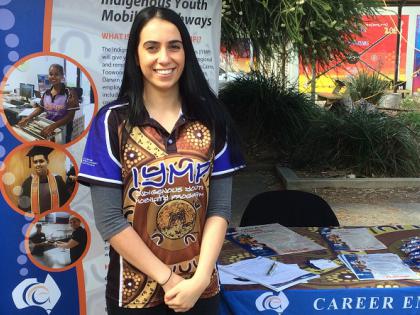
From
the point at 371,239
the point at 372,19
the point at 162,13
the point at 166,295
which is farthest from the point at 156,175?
the point at 372,19

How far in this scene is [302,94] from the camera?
942 cm

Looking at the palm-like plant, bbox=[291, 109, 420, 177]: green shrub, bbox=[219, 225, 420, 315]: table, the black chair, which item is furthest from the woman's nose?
bbox=[291, 109, 420, 177]: green shrub

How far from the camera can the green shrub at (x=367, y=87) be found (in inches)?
444

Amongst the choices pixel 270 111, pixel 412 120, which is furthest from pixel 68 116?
pixel 412 120

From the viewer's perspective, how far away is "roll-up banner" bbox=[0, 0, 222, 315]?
2.58 m

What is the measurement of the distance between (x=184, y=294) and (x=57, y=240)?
1.37 meters

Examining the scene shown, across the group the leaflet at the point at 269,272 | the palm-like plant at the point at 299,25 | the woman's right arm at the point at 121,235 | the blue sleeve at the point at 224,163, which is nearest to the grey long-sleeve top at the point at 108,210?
the woman's right arm at the point at 121,235

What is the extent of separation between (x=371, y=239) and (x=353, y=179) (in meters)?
4.49

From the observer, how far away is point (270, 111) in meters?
8.95

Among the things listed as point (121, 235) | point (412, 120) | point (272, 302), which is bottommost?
point (272, 302)

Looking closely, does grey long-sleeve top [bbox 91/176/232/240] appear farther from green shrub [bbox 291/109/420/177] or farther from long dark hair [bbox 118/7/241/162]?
green shrub [bbox 291/109/420/177]

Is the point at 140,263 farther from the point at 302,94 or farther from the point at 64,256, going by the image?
the point at 302,94

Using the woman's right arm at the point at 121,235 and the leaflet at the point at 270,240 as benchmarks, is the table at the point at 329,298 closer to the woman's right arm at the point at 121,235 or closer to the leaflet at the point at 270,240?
the leaflet at the point at 270,240

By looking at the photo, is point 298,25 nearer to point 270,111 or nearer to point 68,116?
point 68,116
